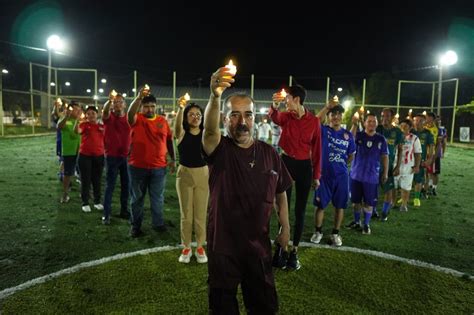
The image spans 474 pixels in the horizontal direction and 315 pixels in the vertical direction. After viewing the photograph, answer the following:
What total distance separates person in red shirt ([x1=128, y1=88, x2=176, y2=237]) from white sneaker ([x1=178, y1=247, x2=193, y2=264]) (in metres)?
1.46

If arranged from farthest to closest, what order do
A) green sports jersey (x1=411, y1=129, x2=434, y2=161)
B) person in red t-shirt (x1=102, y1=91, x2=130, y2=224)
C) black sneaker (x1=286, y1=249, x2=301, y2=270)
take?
green sports jersey (x1=411, y1=129, x2=434, y2=161), person in red t-shirt (x1=102, y1=91, x2=130, y2=224), black sneaker (x1=286, y1=249, x2=301, y2=270)

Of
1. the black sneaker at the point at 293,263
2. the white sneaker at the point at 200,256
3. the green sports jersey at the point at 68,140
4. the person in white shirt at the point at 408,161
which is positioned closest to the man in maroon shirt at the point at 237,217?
the black sneaker at the point at 293,263

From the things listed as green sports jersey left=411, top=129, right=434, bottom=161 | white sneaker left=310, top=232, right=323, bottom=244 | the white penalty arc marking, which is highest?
green sports jersey left=411, top=129, right=434, bottom=161

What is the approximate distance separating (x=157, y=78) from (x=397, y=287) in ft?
206

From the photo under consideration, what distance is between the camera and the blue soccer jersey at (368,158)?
697 cm

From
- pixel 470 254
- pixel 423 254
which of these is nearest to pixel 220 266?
pixel 423 254

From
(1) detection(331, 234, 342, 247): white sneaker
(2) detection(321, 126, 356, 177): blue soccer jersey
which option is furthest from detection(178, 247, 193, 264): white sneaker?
(2) detection(321, 126, 356, 177): blue soccer jersey

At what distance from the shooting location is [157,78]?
63.8 metres

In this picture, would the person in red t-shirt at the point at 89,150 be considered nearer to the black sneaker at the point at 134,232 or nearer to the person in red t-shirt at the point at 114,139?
the person in red t-shirt at the point at 114,139

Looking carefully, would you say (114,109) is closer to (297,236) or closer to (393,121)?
(297,236)

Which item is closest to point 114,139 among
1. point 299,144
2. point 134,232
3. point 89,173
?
point 89,173

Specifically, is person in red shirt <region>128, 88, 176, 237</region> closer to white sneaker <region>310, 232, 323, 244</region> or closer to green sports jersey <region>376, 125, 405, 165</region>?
white sneaker <region>310, 232, 323, 244</region>

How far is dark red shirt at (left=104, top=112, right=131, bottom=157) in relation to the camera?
7516 millimetres

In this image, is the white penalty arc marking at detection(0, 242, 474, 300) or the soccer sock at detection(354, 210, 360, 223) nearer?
the white penalty arc marking at detection(0, 242, 474, 300)
